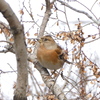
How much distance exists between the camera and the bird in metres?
4.29

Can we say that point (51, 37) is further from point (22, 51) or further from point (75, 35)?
point (22, 51)

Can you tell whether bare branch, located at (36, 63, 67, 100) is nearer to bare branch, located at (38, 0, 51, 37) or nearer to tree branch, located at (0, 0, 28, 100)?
bare branch, located at (38, 0, 51, 37)

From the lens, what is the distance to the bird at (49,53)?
429 cm

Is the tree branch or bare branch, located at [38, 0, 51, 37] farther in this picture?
bare branch, located at [38, 0, 51, 37]

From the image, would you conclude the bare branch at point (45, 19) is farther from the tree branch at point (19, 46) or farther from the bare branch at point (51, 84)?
the tree branch at point (19, 46)

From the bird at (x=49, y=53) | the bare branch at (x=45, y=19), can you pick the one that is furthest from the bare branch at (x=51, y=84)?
the bare branch at (x=45, y=19)

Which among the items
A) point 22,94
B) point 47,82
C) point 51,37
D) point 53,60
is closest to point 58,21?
point 51,37

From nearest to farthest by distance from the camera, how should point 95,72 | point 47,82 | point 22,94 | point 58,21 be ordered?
point 22,94 < point 95,72 < point 47,82 < point 58,21

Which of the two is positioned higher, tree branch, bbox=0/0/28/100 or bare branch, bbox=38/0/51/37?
bare branch, bbox=38/0/51/37

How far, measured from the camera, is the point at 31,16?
4.45m

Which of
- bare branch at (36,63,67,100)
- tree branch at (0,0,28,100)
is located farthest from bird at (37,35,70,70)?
tree branch at (0,0,28,100)

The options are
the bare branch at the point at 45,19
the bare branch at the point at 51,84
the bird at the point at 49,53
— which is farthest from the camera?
the bare branch at the point at 45,19

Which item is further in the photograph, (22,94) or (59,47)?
(59,47)

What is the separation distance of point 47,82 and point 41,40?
2.63 ft
